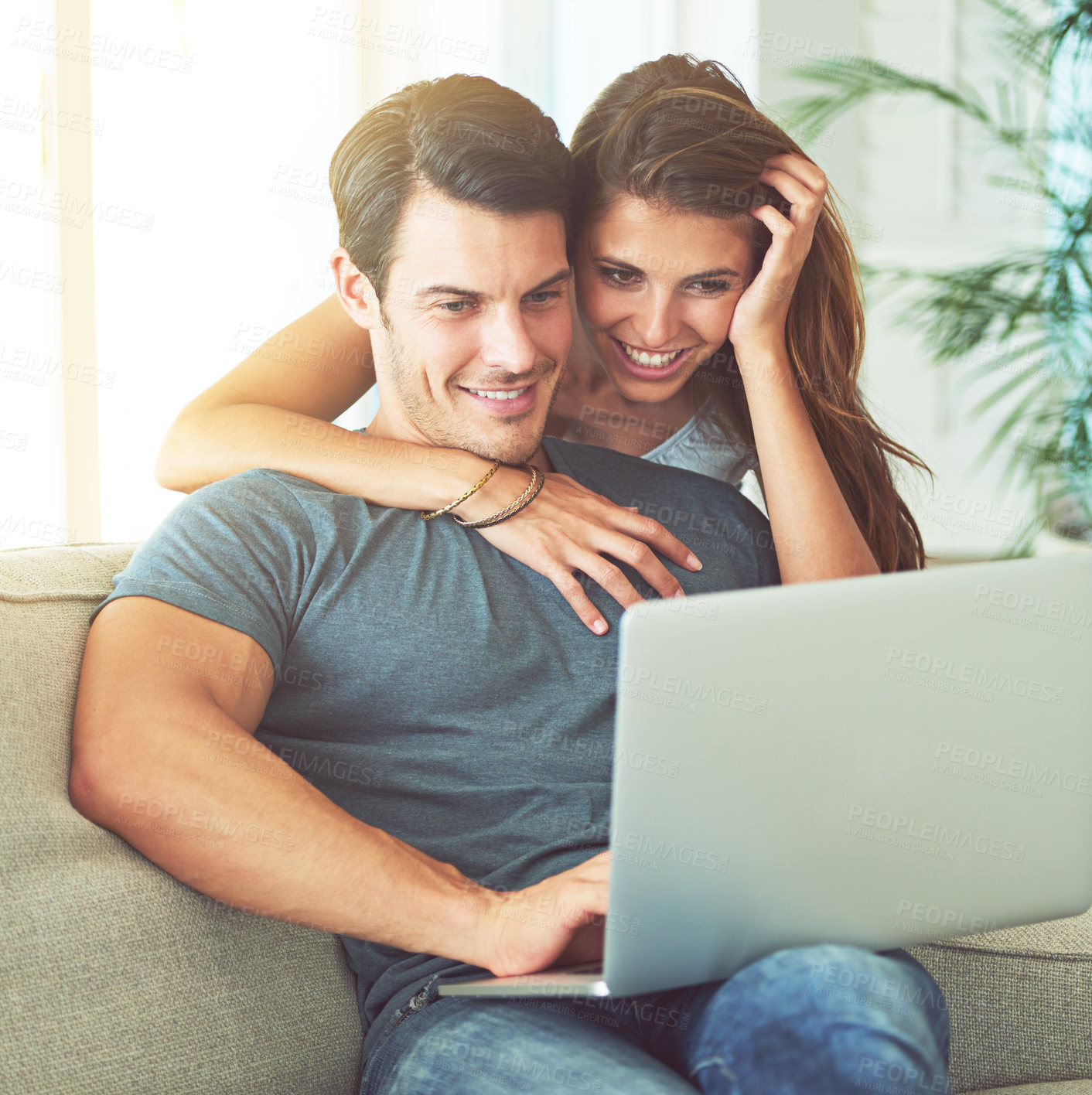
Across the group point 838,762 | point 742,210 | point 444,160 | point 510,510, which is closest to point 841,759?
point 838,762

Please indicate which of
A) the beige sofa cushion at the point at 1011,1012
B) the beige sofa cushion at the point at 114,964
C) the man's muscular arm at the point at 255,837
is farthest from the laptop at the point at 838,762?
the beige sofa cushion at the point at 1011,1012

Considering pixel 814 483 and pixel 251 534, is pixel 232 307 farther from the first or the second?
pixel 814 483

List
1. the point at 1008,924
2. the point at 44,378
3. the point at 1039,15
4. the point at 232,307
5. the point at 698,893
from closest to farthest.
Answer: the point at 698,893
the point at 1008,924
the point at 44,378
the point at 232,307
the point at 1039,15

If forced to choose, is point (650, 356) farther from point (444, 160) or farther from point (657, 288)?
point (444, 160)

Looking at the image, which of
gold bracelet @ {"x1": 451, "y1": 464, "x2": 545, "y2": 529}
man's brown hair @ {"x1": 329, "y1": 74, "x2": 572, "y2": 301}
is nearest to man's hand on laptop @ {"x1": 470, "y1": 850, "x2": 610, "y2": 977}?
gold bracelet @ {"x1": 451, "y1": 464, "x2": 545, "y2": 529}

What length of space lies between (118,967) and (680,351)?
1055mm

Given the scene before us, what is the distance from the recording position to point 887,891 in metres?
0.75

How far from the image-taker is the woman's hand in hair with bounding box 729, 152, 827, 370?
143cm

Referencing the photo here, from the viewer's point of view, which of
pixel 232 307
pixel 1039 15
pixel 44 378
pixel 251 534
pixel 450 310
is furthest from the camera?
pixel 1039 15

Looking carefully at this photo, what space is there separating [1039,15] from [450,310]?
9.16 ft

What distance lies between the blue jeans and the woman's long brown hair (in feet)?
2.88

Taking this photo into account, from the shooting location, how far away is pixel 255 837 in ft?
2.93

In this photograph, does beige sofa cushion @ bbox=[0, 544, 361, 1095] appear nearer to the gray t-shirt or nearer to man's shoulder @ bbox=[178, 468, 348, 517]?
the gray t-shirt

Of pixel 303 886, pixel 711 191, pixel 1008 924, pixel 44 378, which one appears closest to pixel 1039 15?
pixel 711 191
